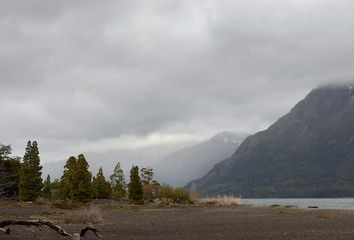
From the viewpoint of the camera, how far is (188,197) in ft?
274

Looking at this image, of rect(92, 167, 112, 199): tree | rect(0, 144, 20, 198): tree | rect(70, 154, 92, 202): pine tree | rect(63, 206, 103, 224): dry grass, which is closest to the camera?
rect(0, 144, 20, 198): tree

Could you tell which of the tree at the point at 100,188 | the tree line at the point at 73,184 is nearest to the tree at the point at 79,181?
the tree line at the point at 73,184

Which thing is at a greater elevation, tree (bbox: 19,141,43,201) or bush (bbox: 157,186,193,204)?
tree (bbox: 19,141,43,201)

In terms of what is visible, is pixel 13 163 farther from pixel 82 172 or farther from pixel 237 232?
pixel 237 232

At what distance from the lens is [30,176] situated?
8075 cm

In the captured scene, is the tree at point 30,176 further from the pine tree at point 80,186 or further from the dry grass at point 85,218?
the dry grass at point 85,218

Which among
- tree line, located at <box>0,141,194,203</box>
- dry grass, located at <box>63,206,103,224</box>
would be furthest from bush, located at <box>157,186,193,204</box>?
dry grass, located at <box>63,206,103,224</box>

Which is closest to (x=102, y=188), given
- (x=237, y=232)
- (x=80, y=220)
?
(x=80, y=220)

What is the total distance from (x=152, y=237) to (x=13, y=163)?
71755 millimetres

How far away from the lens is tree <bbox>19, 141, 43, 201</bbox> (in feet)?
263

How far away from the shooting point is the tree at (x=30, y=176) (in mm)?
80125

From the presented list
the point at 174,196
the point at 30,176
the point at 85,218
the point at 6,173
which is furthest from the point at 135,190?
the point at 6,173

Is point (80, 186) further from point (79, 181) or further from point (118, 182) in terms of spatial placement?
point (118, 182)

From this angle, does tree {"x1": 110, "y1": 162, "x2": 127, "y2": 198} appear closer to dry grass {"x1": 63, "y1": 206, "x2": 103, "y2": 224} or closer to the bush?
the bush
